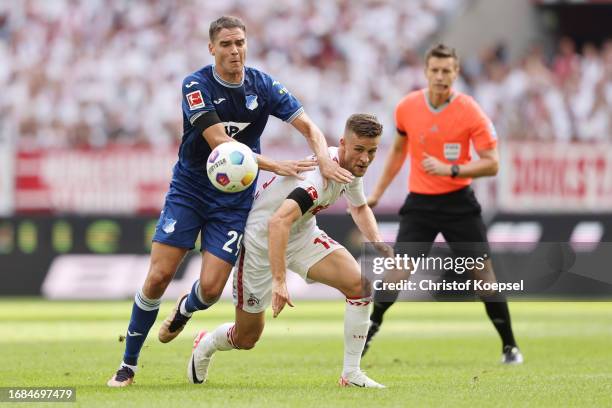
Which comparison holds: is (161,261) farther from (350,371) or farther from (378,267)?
(378,267)

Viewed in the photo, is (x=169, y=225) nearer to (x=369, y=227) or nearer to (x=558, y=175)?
(x=369, y=227)

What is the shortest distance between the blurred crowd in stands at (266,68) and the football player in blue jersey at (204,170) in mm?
11604

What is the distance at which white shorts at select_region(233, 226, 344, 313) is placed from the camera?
8344 mm

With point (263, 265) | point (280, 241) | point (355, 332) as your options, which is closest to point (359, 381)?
point (355, 332)

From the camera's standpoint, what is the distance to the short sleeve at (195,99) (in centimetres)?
833

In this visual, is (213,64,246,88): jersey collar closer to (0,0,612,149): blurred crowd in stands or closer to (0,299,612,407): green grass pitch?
(0,299,612,407): green grass pitch

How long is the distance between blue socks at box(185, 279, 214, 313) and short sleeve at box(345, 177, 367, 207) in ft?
4.07

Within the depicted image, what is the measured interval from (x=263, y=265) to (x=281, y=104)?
46.8 inches

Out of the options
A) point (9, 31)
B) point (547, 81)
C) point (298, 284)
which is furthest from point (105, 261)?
point (547, 81)

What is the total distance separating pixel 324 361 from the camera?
10523 millimetres

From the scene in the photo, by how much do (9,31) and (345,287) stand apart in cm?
1756

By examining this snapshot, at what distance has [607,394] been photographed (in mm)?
7770

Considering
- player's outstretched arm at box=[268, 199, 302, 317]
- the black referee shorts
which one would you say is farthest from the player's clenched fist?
the black referee shorts

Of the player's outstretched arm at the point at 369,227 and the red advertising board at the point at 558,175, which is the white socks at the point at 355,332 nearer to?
the player's outstretched arm at the point at 369,227
